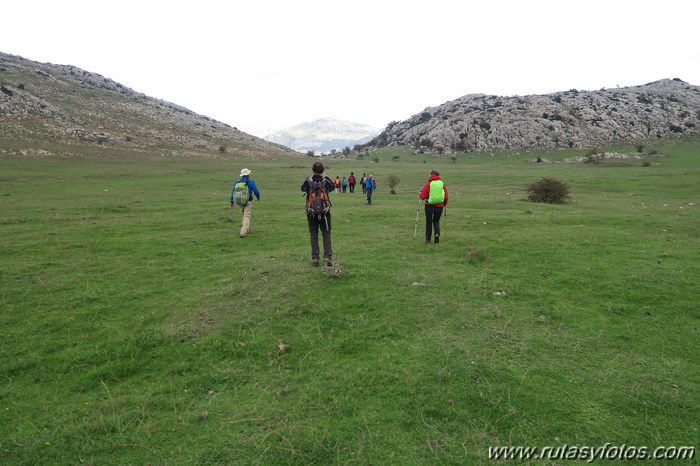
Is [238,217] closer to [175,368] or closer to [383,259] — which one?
Answer: [383,259]

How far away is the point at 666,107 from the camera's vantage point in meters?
125

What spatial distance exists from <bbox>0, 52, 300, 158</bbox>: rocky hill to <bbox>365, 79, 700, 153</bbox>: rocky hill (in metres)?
56.3

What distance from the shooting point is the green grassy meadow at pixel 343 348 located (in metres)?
5.48

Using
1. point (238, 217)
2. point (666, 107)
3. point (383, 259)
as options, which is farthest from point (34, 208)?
point (666, 107)

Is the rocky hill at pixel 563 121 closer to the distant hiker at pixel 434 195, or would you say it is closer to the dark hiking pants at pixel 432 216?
the dark hiking pants at pixel 432 216

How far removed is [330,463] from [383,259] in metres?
9.01

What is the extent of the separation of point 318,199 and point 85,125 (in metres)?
88.2

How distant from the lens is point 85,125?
79312mm

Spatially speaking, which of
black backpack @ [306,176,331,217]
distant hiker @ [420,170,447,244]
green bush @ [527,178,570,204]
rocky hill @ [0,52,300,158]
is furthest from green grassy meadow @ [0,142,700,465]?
rocky hill @ [0,52,300,158]

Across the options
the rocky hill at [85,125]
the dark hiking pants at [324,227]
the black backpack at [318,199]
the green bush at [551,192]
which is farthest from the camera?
the rocky hill at [85,125]

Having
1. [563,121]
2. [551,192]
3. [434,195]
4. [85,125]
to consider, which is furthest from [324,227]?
[563,121]

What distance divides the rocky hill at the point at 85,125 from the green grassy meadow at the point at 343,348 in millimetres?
58831

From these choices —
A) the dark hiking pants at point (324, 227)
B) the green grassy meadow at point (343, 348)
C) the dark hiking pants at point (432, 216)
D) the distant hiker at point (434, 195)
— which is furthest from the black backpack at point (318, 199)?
the dark hiking pants at point (432, 216)

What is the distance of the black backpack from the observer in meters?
11.4
